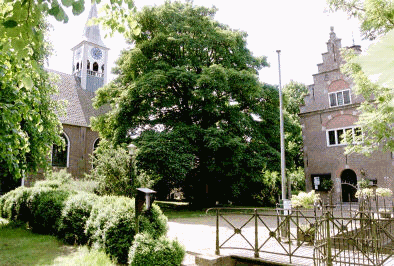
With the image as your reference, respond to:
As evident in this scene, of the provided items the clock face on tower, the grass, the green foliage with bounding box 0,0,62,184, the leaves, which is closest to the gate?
the grass

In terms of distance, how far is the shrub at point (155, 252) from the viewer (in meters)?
6.84

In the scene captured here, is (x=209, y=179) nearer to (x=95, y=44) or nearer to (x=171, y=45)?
(x=171, y=45)

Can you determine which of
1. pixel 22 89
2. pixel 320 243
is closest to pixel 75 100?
pixel 22 89

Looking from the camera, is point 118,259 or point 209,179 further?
point 209,179

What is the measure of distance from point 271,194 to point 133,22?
2476 centimetres

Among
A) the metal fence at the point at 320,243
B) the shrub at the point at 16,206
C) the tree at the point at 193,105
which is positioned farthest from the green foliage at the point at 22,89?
the tree at the point at 193,105

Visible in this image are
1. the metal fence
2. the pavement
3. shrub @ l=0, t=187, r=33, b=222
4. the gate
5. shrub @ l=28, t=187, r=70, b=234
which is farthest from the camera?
shrub @ l=0, t=187, r=33, b=222

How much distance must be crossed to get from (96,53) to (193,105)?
23.6 metres

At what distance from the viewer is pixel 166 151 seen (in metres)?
18.5

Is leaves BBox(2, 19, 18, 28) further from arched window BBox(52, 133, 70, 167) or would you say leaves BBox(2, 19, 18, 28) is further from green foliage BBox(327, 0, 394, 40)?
arched window BBox(52, 133, 70, 167)

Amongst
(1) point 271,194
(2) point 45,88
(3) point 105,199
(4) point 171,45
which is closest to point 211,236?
(3) point 105,199

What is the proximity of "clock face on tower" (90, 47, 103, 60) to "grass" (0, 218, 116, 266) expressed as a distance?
101 ft

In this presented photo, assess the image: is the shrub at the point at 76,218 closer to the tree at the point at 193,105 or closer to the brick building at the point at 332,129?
the tree at the point at 193,105

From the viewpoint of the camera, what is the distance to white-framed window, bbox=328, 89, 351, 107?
24219 millimetres
